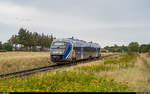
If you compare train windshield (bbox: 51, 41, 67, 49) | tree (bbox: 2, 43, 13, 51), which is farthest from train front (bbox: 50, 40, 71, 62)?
tree (bbox: 2, 43, 13, 51)

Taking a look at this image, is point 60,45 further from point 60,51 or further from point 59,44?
point 60,51

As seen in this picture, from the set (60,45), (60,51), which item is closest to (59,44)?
(60,45)

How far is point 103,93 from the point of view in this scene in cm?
727

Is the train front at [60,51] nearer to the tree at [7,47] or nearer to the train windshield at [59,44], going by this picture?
the train windshield at [59,44]

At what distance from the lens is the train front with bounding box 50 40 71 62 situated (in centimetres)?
2258

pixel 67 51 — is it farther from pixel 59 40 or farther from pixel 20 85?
pixel 20 85

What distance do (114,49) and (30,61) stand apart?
131m

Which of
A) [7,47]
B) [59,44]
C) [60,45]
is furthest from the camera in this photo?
[7,47]

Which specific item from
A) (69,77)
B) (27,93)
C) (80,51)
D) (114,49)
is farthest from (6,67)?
(114,49)

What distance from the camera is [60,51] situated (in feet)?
74.7

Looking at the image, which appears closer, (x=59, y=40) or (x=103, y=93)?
(x=103, y=93)

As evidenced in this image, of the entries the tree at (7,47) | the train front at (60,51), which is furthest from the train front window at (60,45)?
the tree at (7,47)

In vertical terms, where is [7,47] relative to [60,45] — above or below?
below

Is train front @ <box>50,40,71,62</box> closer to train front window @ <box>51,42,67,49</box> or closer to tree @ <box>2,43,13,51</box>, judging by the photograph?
train front window @ <box>51,42,67,49</box>
